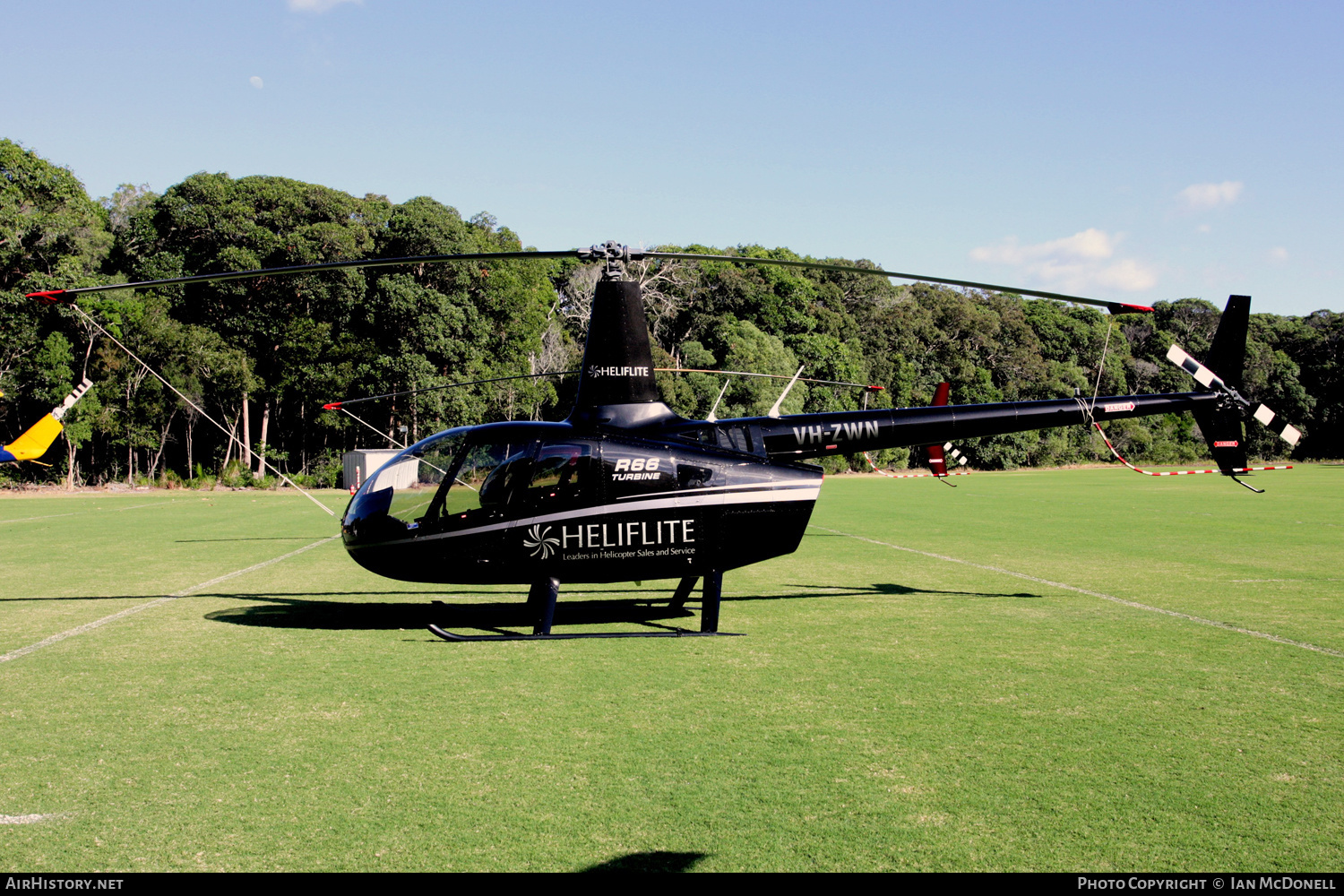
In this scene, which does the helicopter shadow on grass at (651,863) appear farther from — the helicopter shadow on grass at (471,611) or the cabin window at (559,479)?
the helicopter shadow on grass at (471,611)

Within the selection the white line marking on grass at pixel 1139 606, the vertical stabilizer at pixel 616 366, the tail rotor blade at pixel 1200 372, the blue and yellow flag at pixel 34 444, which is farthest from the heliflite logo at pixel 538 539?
the blue and yellow flag at pixel 34 444

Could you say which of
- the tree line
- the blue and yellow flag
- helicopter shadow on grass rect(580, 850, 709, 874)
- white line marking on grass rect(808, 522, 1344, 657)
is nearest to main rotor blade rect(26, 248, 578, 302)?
helicopter shadow on grass rect(580, 850, 709, 874)

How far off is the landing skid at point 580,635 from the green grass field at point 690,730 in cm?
14

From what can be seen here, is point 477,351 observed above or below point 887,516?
above

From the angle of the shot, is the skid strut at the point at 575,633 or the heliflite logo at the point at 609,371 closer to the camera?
the skid strut at the point at 575,633

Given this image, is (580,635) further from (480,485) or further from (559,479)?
(480,485)

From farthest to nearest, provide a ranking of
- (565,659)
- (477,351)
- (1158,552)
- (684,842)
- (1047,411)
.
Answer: (477,351), (1158,552), (1047,411), (565,659), (684,842)

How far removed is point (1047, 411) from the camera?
37.1 ft

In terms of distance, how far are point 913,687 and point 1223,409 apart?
741 cm

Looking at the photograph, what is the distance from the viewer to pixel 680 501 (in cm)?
903

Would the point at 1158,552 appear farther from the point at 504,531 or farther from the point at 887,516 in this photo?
the point at 504,531

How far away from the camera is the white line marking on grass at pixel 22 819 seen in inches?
172

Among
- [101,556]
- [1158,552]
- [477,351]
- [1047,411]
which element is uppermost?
[477,351]

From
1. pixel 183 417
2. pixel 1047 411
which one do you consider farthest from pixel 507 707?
pixel 183 417
